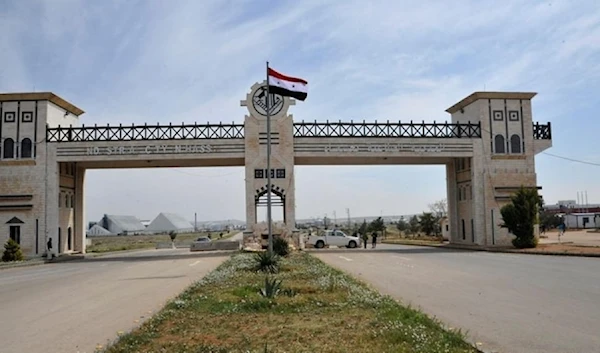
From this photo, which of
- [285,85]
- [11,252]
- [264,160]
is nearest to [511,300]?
[285,85]

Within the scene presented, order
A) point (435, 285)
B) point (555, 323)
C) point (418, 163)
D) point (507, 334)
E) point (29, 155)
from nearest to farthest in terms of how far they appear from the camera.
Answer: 1. point (507, 334)
2. point (555, 323)
3. point (435, 285)
4. point (29, 155)
5. point (418, 163)

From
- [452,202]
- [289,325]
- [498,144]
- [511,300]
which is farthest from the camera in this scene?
[452,202]

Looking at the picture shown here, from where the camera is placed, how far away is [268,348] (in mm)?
7211

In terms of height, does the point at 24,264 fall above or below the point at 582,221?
below

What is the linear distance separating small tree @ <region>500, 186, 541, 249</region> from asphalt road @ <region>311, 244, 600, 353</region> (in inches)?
525

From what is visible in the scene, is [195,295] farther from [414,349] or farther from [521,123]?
[521,123]

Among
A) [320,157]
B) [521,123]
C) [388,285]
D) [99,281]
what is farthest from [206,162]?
[388,285]

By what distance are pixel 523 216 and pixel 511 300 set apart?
78.3ft

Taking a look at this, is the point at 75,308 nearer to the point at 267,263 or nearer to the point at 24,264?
the point at 267,263

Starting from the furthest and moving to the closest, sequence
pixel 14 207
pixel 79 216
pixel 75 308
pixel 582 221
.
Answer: pixel 582 221 < pixel 79 216 < pixel 14 207 < pixel 75 308

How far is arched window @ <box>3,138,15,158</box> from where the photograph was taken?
117 ft

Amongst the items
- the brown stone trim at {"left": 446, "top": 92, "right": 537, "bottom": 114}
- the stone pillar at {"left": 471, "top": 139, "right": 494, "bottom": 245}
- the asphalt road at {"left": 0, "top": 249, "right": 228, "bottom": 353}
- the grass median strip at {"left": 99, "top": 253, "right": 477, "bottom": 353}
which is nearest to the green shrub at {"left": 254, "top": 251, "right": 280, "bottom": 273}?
the asphalt road at {"left": 0, "top": 249, "right": 228, "bottom": 353}

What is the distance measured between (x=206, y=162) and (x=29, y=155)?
11.4 m

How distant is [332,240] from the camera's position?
44406 mm
